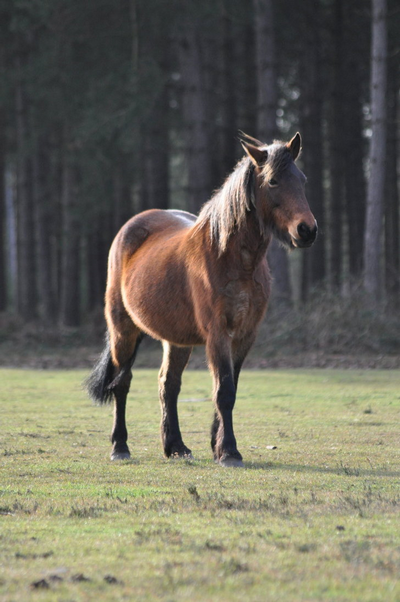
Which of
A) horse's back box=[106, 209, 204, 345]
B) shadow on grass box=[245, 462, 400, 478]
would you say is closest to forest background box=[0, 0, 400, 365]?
horse's back box=[106, 209, 204, 345]

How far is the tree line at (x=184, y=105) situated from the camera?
22094mm

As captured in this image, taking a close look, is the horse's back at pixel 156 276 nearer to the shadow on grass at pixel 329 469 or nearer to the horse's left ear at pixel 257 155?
the horse's left ear at pixel 257 155

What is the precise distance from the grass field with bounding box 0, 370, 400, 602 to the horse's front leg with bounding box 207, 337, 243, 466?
A: 7.0 inches

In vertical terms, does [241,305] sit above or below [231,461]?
above

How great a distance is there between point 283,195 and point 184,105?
17.6 m

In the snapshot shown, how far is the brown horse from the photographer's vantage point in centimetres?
682

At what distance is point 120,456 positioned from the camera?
7.49m

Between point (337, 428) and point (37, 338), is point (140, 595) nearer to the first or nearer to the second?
point (337, 428)

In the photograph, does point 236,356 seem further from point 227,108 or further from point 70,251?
point 70,251

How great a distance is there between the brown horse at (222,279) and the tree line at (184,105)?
11.8 meters

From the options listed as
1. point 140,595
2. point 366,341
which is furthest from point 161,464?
point 366,341

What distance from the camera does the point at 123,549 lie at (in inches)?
165

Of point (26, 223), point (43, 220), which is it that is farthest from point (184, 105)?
point (26, 223)

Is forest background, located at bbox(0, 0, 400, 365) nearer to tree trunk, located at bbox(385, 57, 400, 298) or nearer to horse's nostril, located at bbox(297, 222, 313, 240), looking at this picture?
tree trunk, located at bbox(385, 57, 400, 298)
